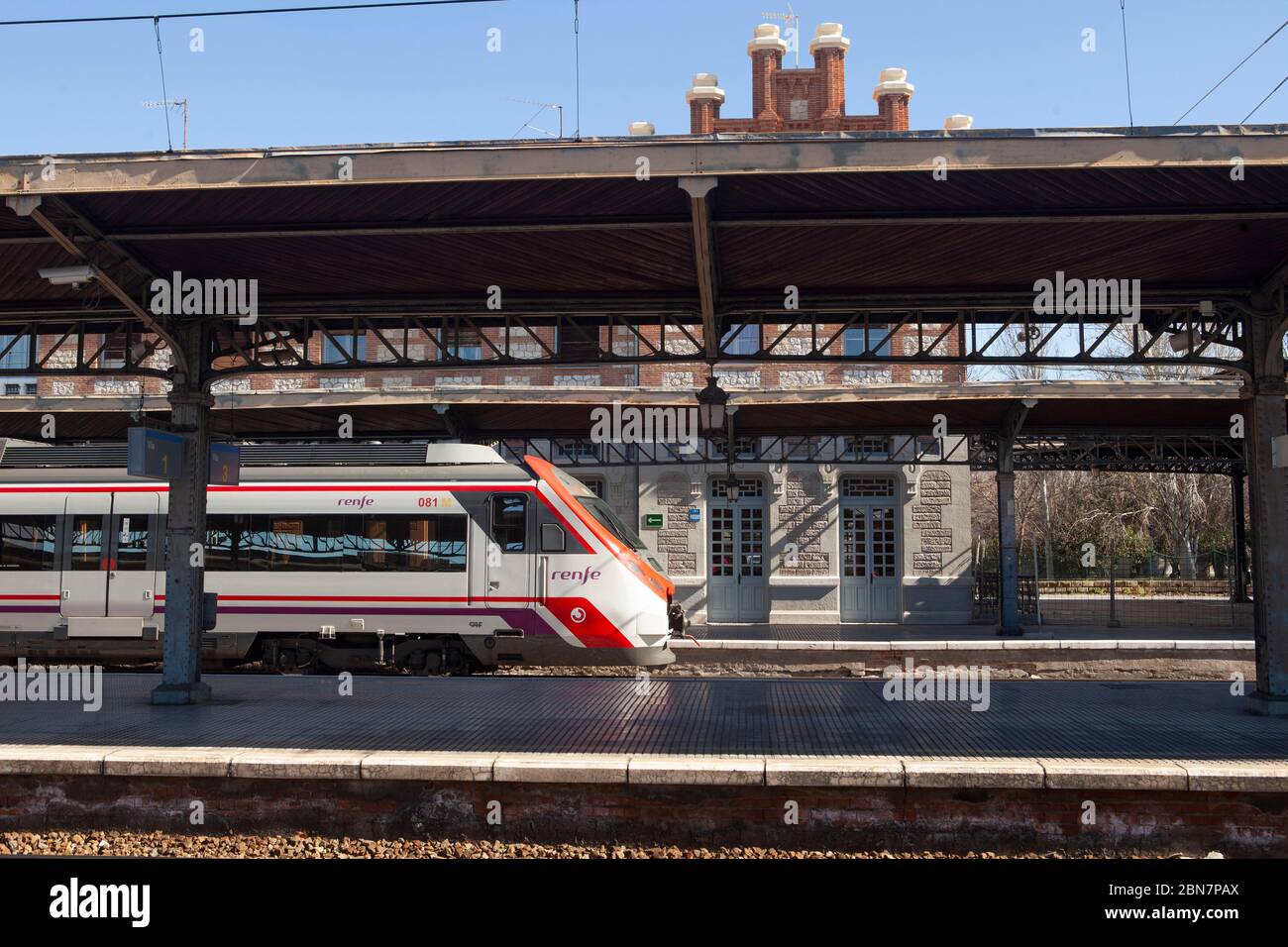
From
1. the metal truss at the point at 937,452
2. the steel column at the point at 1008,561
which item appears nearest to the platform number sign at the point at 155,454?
the metal truss at the point at 937,452

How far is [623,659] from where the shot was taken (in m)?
14.2

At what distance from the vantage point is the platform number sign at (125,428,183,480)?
9.95 metres

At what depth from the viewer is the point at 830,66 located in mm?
40844

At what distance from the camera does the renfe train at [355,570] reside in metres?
14.2

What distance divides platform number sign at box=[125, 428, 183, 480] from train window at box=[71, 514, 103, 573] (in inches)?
196

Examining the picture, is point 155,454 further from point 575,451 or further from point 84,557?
point 575,451

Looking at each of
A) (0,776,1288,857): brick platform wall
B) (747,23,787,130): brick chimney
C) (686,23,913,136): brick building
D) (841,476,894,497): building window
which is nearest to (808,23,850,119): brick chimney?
(686,23,913,136): brick building

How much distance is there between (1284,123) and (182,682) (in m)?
10.8

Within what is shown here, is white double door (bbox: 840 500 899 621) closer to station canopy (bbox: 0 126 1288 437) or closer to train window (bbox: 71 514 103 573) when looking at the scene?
station canopy (bbox: 0 126 1288 437)

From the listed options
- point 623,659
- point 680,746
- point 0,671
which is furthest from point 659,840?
point 0,671

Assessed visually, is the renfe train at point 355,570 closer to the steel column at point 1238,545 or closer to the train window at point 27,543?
the train window at point 27,543

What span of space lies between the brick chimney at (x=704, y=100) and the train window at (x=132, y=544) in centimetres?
3111

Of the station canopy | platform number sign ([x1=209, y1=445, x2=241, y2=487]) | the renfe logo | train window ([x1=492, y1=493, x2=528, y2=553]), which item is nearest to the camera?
the station canopy
